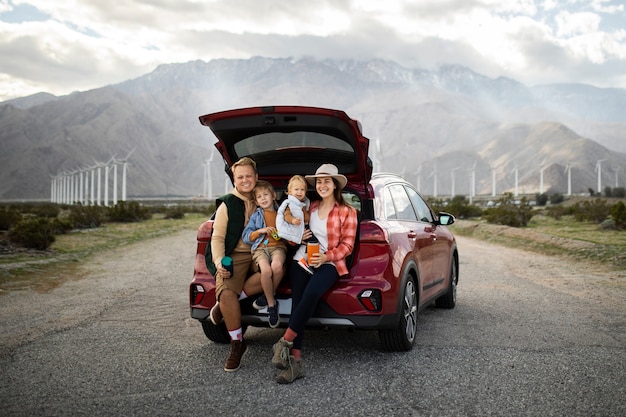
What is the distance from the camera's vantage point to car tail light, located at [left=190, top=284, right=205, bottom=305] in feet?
18.2

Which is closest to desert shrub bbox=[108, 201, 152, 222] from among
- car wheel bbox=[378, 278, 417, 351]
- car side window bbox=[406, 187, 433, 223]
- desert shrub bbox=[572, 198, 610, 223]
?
desert shrub bbox=[572, 198, 610, 223]

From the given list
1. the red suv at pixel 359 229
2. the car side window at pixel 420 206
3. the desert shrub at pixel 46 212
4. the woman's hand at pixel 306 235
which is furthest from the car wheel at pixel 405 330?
the desert shrub at pixel 46 212

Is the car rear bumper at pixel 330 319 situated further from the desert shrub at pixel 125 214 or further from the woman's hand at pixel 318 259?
the desert shrub at pixel 125 214

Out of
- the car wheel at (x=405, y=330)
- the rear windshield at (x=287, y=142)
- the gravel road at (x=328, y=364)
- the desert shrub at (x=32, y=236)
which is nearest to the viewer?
the gravel road at (x=328, y=364)

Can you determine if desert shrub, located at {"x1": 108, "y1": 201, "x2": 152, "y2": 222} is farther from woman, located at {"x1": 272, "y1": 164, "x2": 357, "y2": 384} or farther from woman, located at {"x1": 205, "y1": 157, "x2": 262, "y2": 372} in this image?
woman, located at {"x1": 272, "y1": 164, "x2": 357, "y2": 384}

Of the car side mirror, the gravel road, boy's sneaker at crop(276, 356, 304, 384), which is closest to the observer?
the gravel road

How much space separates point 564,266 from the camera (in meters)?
13.8

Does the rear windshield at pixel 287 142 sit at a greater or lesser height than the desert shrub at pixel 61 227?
greater

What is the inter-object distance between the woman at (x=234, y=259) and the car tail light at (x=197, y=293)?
9.4 inches

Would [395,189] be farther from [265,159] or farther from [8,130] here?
[8,130]

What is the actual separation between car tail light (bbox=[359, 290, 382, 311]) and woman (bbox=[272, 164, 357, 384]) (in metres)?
0.26

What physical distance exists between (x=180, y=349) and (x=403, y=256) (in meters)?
2.35

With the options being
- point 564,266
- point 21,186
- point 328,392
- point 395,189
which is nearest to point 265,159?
point 395,189

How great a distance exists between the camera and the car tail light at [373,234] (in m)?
5.30
